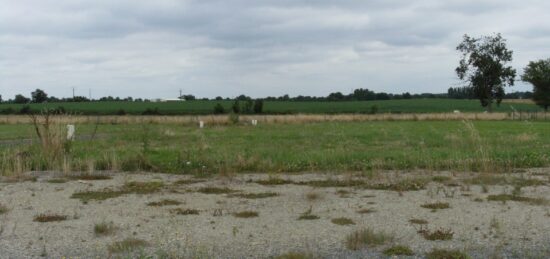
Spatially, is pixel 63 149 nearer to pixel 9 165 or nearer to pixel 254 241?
pixel 9 165

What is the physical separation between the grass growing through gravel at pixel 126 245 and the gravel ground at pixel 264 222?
8 centimetres

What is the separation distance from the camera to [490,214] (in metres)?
8.92

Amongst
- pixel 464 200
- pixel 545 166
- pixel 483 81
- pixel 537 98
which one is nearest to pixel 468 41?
pixel 483 81

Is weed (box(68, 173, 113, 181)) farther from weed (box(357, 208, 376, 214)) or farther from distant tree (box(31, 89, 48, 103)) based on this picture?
distant tree (box(31, 89, 48, 103))

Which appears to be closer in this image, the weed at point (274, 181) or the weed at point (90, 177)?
the weed at point (274, 181)

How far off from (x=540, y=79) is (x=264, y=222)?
84862mm

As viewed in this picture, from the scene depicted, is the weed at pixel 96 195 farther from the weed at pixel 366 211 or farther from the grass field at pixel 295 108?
the grass field at pixel 295 108

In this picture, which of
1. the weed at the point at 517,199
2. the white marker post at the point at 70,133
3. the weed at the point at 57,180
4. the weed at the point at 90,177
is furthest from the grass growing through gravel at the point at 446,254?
the white marker post at the point at 70,133

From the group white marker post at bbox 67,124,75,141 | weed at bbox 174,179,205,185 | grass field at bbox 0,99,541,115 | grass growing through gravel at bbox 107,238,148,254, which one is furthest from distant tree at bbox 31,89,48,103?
grass growing through gravel at bbox 107,238,148,254

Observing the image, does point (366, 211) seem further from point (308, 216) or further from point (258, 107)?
point (258, 107)

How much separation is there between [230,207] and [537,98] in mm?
85023

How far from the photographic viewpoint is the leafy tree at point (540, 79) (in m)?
82.9

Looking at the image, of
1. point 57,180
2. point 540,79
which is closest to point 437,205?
point 57,180

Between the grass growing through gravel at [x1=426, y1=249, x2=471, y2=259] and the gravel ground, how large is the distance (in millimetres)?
128
